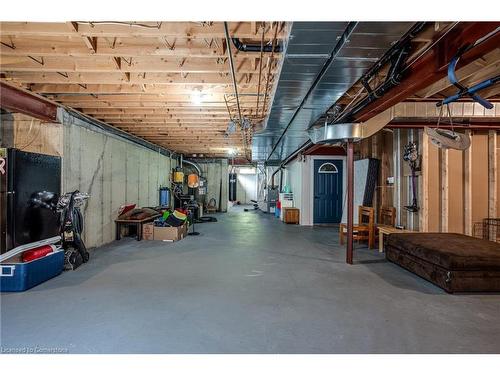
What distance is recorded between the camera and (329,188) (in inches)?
331

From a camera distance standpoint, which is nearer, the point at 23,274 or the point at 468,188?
the point at 23,274

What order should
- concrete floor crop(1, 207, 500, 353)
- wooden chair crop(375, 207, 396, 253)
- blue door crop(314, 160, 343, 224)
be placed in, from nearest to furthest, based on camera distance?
concrete floor crop(1, 207, 500, 353) < wooden chair crop(375, 207, 396, 253) < blue door crop(314, 160, 343, 224)

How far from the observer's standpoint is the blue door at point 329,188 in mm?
8414

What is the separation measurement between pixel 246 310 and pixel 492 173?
4.89 m

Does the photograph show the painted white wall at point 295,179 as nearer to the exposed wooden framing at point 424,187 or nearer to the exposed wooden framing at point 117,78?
the exposed wooden framing at point 424,187

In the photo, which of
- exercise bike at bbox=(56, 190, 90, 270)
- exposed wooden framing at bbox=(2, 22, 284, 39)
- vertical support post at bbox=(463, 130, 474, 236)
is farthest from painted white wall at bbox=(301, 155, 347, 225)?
exposed wooden framing at bbox=(2, 22, 284, 39)

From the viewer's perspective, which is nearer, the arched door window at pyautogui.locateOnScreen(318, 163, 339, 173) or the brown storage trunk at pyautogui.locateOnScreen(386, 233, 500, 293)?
the brown storage trunk at pyautogui.locateOnScreen(386, 233, 500, 293)

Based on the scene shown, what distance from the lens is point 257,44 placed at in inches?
105

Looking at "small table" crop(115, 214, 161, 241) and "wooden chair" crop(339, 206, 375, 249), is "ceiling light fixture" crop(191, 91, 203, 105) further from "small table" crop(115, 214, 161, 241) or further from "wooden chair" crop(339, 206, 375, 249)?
"wooden chair" crop(339, 206, 375, 249)

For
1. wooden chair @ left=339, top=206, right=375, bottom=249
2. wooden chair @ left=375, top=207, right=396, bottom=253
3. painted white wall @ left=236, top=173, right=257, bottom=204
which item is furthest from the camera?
painted white wall @ left=236, top=173, right=257, bottom=204

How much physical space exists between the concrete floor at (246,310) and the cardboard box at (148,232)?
5.50 ft

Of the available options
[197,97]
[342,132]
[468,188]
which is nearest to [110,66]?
[197,97]

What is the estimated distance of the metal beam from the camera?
3.35 metres

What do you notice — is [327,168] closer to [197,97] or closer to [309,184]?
[309,184]
